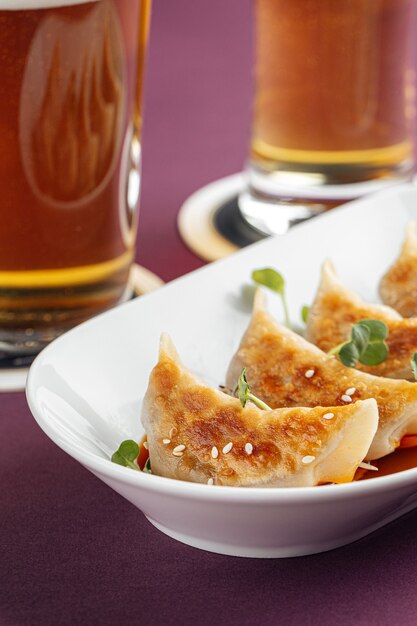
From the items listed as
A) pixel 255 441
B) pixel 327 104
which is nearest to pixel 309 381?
pixel 255 441

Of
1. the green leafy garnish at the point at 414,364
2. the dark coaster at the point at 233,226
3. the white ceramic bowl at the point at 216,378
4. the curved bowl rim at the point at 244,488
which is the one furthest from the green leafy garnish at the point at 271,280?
the curved bowl rim at the point at 244,488

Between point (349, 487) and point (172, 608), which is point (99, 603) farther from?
point (349, 487)

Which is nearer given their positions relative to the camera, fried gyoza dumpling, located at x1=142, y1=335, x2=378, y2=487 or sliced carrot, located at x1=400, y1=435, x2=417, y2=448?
fried gyoza dumpling, located at x1=142, y1=335, x2=378, y2=487

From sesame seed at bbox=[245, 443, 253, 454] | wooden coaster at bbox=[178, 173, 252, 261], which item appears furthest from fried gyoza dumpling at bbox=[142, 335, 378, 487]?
wooden coaster at bbox=[178, 173, 252, 261]

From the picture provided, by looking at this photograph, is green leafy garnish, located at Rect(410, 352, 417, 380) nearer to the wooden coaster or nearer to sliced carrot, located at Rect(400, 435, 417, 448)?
sliced carrot, located at Rect(400, 435, 417, 448)

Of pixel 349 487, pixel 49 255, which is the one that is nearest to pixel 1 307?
pixel 49 255

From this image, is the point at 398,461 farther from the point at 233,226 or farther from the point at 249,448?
the point at 233,226

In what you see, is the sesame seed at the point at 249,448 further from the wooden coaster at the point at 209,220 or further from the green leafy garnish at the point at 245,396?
the wooden coaster at the point at 209,220
